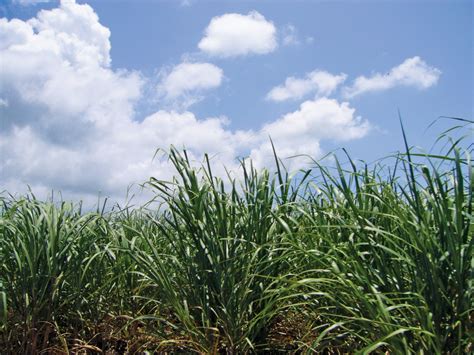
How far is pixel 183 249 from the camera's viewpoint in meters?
2.02

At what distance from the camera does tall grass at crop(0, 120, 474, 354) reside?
1.47 metres

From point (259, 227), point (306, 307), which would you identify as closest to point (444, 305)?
point (306, 307)

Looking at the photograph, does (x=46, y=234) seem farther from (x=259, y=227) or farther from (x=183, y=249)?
(x=259, y=227)

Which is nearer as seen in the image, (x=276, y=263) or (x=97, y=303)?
(x=276, y=263)

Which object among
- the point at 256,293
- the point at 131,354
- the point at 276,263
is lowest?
the point at 131,354

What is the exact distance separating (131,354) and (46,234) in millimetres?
713

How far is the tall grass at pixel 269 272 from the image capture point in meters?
1.47

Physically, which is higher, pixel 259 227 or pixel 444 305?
pixel 259 227

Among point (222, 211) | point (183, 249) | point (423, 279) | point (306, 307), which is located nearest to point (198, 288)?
point (183, 249)

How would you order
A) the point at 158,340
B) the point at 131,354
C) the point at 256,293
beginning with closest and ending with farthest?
the point at 256,293 → the point at 158,340 → the point at 131,354

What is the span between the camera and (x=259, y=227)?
1.98m

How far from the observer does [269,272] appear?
6.34ft

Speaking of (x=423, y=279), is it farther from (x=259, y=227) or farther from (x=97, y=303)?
(x=97, y=303)

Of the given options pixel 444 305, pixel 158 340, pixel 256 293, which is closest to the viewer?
pixel 444 305
